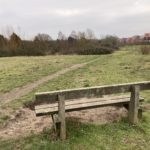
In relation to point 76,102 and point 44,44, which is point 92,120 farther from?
point 44,44

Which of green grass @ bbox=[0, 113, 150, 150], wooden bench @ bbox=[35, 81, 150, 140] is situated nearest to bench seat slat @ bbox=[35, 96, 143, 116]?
wooden bench @ bbox=[35, 81, 150, 140]

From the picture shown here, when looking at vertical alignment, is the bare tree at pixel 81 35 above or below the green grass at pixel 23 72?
above

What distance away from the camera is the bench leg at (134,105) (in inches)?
226

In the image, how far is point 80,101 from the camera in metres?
5.79

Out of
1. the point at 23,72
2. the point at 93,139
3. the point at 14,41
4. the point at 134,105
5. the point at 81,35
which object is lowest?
the point at 23,72

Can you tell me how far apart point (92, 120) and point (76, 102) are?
2.74ft

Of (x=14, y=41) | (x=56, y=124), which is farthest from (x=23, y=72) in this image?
(x=14, y=41)

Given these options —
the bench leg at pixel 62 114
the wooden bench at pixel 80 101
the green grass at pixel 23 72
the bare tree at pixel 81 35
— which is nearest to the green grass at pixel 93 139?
the bench leg at pixel 62 114

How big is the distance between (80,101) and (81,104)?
0.62ft

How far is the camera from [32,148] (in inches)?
196

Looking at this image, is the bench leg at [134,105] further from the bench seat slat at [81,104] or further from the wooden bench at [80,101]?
the bench seat slat at [81,104]

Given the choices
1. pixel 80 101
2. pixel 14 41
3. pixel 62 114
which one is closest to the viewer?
pixel 62 114

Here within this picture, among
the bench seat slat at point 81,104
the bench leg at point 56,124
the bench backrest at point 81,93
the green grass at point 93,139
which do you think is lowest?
the green grass at point 93,139

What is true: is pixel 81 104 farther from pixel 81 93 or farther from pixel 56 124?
pixel 56 124
